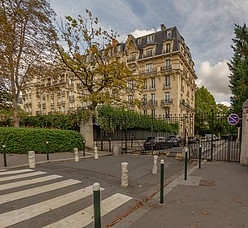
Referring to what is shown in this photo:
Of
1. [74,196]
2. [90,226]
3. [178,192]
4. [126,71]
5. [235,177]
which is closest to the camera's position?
[90,226]

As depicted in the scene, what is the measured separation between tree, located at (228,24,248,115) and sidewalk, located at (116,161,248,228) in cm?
1170

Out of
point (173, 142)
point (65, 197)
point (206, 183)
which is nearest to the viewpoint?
point (65, 197)

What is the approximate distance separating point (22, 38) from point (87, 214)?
16283 millimetres

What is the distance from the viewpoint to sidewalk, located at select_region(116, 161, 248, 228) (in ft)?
12.7

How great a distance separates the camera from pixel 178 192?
18.9 ft

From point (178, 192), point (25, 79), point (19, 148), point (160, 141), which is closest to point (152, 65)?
point (160, 141)

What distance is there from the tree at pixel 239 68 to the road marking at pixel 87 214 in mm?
14339

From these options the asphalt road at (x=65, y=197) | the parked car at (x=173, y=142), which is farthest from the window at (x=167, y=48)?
the asphalt road at (x=65, y=197)

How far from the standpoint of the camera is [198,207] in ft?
15.2

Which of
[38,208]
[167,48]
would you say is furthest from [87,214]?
[167,48]

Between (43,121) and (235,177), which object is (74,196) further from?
(43,121)

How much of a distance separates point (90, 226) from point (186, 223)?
1.84m

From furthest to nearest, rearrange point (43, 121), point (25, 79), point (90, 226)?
point (43, 121), point (25, 79), point (90, 226)

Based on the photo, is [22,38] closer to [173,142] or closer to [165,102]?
[173,142]
